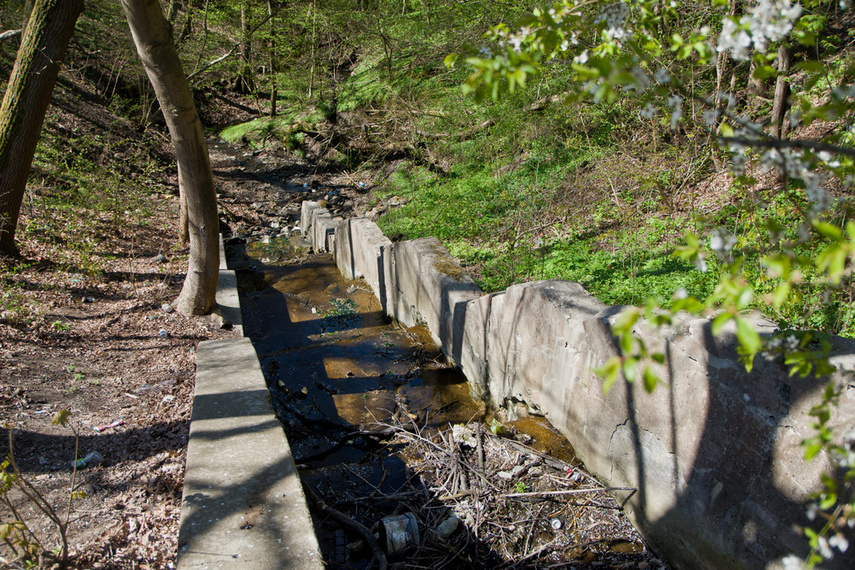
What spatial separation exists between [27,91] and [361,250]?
4.57m

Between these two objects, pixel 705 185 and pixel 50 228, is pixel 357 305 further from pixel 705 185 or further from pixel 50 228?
pixel 705 185

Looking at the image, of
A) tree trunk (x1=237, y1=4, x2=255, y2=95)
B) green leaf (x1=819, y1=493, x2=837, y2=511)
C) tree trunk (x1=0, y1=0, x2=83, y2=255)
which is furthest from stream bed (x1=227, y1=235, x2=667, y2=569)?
tree trunk (x1=237, y1=4, x2=255, y2=95)

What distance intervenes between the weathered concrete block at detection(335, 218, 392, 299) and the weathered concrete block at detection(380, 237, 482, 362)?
374 millimetres

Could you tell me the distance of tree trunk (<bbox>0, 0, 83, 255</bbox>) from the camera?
20.6 ft

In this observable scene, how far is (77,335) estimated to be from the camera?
5.32 m

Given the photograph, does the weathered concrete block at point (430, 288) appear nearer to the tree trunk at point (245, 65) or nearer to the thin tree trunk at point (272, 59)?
the tree trunk at point (245, 65)

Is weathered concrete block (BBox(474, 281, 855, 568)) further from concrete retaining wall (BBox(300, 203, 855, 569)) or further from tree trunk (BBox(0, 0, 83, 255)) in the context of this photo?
tree trunk (BBox(0, 0, 83, 255))

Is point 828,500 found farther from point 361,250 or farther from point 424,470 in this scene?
point 361,250

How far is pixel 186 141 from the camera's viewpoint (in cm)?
523

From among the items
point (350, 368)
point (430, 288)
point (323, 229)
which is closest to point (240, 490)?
point (350, 368)

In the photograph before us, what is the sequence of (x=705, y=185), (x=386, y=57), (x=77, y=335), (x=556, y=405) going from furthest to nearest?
1. (x=386, y=57)
2. (x=705, y=185)
3. (x=77, y=335)
4. (x=556, y=405)

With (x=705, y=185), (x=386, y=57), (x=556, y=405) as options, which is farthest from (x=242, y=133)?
(x=556, y=405)

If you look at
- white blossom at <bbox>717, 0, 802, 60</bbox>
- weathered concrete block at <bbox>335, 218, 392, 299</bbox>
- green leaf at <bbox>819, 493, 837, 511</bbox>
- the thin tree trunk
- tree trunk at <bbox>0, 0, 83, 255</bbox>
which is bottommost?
green leaf at <bbox>819, 493, 837, 511</bbox>

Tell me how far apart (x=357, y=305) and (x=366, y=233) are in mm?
1091
